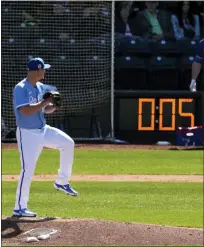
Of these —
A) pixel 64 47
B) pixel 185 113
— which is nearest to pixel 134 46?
pixel 64 47

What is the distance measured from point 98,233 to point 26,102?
1802 millimetres

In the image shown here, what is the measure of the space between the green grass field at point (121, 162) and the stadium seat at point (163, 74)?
2.99 meters

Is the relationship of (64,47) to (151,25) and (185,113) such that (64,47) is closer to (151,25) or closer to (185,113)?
(151,25)

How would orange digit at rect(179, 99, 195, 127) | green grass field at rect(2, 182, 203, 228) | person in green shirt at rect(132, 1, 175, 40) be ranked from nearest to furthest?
1. green grass field at rect(2, 182, 203, 228)
2. orange digit at rect(179, 99, 195, 127)
3. person in green shirt at rect(132, 1, 175, 40)

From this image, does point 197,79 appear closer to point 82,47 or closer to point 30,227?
point 82,47

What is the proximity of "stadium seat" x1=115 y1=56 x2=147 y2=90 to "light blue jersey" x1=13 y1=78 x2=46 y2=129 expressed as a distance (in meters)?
11.1

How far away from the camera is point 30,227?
8812 millimetres

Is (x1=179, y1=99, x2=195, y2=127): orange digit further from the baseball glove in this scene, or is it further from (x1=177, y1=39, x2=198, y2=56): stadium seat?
the baseball glove

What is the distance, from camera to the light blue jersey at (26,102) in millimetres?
9383

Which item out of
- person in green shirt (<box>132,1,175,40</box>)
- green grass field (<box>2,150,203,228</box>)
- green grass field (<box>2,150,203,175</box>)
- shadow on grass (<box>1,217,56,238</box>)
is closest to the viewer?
shadow on grass (<box>1,217,56,238</box>)

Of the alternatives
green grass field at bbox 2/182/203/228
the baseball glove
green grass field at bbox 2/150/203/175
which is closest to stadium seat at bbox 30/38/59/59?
green grass field at bbox 2/150/203/175

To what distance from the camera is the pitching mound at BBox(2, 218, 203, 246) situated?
8.35m

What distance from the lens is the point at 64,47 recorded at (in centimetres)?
2062

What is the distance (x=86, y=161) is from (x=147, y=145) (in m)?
3.13
